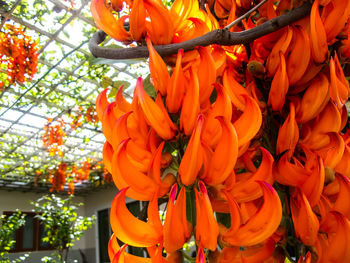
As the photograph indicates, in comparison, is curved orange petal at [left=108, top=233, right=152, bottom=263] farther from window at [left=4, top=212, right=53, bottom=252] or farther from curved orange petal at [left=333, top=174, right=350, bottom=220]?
window at [left=4, top=212, right=53, bottom=252]

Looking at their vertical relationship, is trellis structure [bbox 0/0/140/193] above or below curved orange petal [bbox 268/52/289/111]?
above

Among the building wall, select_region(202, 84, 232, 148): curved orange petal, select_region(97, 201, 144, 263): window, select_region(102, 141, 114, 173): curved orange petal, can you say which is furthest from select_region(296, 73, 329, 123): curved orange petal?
select_region(97, 201, 144, 263): window

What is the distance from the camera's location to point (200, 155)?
11.3 inches

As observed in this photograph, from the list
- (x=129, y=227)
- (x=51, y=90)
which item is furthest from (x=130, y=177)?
(x=51, y=90)

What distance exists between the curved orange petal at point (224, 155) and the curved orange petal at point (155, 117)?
2.1 inches

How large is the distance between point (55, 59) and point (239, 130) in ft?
15.5

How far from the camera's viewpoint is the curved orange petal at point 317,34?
1.18 ft

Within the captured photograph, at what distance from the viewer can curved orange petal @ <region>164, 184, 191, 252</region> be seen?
278 millimetres

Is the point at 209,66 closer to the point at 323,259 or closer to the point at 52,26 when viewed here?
the point at 323,259

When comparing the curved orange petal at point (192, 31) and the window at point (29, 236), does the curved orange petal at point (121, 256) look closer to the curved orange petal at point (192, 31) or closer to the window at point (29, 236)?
the curved orange petal at point (192, 31)

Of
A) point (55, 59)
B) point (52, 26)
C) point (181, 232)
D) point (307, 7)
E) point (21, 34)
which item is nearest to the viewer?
point (181, 232)

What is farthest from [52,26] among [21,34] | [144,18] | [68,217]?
[144,18]

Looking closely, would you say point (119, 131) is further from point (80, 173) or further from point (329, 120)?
point (80, 173)

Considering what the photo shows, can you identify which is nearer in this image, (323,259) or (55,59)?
(323,259)
